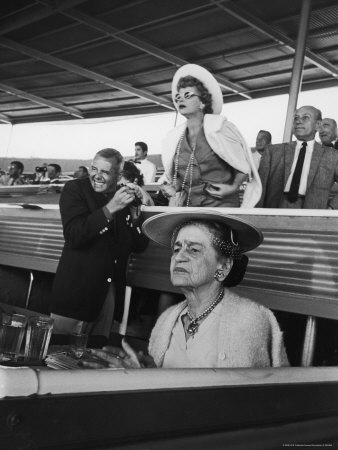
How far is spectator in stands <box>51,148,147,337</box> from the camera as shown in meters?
3.02

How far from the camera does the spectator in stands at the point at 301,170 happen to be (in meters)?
3.88

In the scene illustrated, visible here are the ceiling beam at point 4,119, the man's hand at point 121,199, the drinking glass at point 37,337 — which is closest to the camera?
the drinking glass at point 37,337

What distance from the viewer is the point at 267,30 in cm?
919

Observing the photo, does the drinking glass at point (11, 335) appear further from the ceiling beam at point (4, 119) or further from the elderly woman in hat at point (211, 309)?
the ceiling beam at point (4, 119)

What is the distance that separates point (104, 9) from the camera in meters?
9.67

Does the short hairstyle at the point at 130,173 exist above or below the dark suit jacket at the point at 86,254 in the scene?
above

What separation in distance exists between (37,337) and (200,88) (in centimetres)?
196

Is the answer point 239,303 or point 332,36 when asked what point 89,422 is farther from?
point 332,36

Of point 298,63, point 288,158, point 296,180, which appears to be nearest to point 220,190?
point 296,180

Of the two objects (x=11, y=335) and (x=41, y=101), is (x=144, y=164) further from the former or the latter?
(x=41, y=101)

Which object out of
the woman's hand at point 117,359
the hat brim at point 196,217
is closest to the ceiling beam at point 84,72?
the hat brim at point 196,217

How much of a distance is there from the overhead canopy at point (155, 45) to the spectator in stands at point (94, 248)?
6.01 metres

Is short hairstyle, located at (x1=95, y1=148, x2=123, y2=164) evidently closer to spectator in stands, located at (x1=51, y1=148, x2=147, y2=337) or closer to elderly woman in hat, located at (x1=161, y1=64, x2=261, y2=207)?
spectator in stands, located at (x1=51, y1=148, x2=147, y2=337)

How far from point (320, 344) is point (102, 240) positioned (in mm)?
1254
